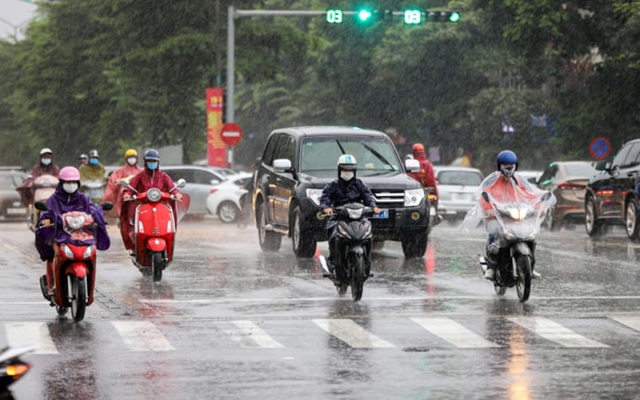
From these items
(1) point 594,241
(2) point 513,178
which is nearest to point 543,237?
(1) point 594,241

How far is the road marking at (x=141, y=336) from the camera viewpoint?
11.0 meters

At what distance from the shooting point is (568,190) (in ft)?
101

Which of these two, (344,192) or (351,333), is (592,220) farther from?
(351,333)

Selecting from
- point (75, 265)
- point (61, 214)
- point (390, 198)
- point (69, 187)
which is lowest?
point (75, 265)

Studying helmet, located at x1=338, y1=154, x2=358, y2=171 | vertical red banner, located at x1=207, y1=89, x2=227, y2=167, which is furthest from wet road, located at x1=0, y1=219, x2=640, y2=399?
vertical red banner, located at x1=207, y1=89, x2=227, y2=167

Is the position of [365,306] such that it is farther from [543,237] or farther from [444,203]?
[444,203]

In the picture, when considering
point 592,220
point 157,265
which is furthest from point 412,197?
point 592,220

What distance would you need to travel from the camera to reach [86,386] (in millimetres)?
9023

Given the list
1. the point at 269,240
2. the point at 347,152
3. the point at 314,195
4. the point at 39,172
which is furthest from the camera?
the point at 39,172

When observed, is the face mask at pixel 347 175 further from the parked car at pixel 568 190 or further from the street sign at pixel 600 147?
the street sign at pixel 600 147

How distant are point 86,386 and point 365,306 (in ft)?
17.5

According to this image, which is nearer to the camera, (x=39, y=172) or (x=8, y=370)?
(x=8, y=370)

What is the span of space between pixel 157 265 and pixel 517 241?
477cm

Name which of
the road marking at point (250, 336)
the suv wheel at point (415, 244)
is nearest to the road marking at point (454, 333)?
the road marking at point (250, 336)
